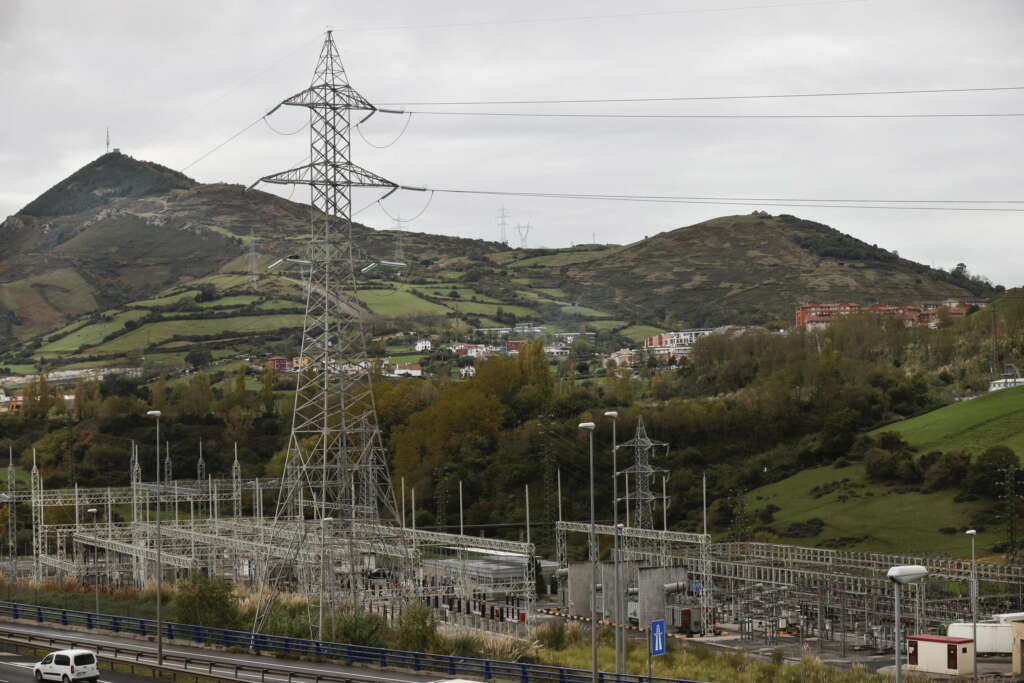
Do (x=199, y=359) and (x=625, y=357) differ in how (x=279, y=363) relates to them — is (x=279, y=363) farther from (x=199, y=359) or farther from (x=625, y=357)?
(x=625, y=357)

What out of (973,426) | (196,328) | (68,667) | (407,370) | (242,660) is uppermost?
(196,328)

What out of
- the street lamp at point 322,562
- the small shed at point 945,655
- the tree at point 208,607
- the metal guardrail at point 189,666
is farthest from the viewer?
the tree at point 208,607

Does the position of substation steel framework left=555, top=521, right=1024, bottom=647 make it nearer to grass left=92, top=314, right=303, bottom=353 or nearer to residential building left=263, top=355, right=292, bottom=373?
residential building left=263, top=355, right=292, bottom=373

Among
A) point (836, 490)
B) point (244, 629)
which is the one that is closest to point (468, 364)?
point (836, 490)

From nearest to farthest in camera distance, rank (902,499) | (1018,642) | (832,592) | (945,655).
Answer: (1018,642) < (945,655) < (832,592) < (902,499)

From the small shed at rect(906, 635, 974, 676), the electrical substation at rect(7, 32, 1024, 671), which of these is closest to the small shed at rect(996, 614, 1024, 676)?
the small shed at rect(906, 635, 974, 676)

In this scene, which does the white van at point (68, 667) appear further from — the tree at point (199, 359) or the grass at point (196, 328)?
the grass at point (196, 328)

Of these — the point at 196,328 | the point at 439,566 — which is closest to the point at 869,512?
the point at 439,566

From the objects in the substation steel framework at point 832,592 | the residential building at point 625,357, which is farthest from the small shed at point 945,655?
the residential building at point 625,357
